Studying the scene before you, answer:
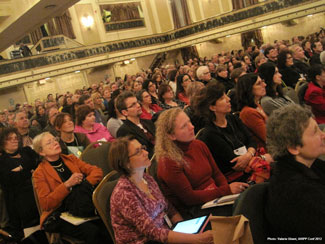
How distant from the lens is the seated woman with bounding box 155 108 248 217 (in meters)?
2.43

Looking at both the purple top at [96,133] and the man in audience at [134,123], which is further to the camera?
the purple top at [96,133]

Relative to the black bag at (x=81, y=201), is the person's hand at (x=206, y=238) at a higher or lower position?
lower

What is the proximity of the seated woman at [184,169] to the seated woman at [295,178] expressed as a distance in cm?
78

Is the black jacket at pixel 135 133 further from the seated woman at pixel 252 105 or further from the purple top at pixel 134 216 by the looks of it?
the purple top at pixel 134 216

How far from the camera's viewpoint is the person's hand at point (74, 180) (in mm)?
2878

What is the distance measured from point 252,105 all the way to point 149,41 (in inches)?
792

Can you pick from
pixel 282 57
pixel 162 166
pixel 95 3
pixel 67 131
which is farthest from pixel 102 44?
pixel 162 166

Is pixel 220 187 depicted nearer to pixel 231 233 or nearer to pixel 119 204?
pixel 119 204

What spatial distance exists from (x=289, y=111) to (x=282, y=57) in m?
4.64

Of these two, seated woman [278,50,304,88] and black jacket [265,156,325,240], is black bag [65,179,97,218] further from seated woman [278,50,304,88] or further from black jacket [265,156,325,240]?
seated woman [278,50,304,88]

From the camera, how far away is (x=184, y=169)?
8.21ft

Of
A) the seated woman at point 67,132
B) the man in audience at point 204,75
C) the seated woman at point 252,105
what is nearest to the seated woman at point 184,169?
the seated woman at point 252,105

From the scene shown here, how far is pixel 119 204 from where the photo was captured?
2141 millimetres

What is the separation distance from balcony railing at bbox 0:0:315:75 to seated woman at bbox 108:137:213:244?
648 inches
